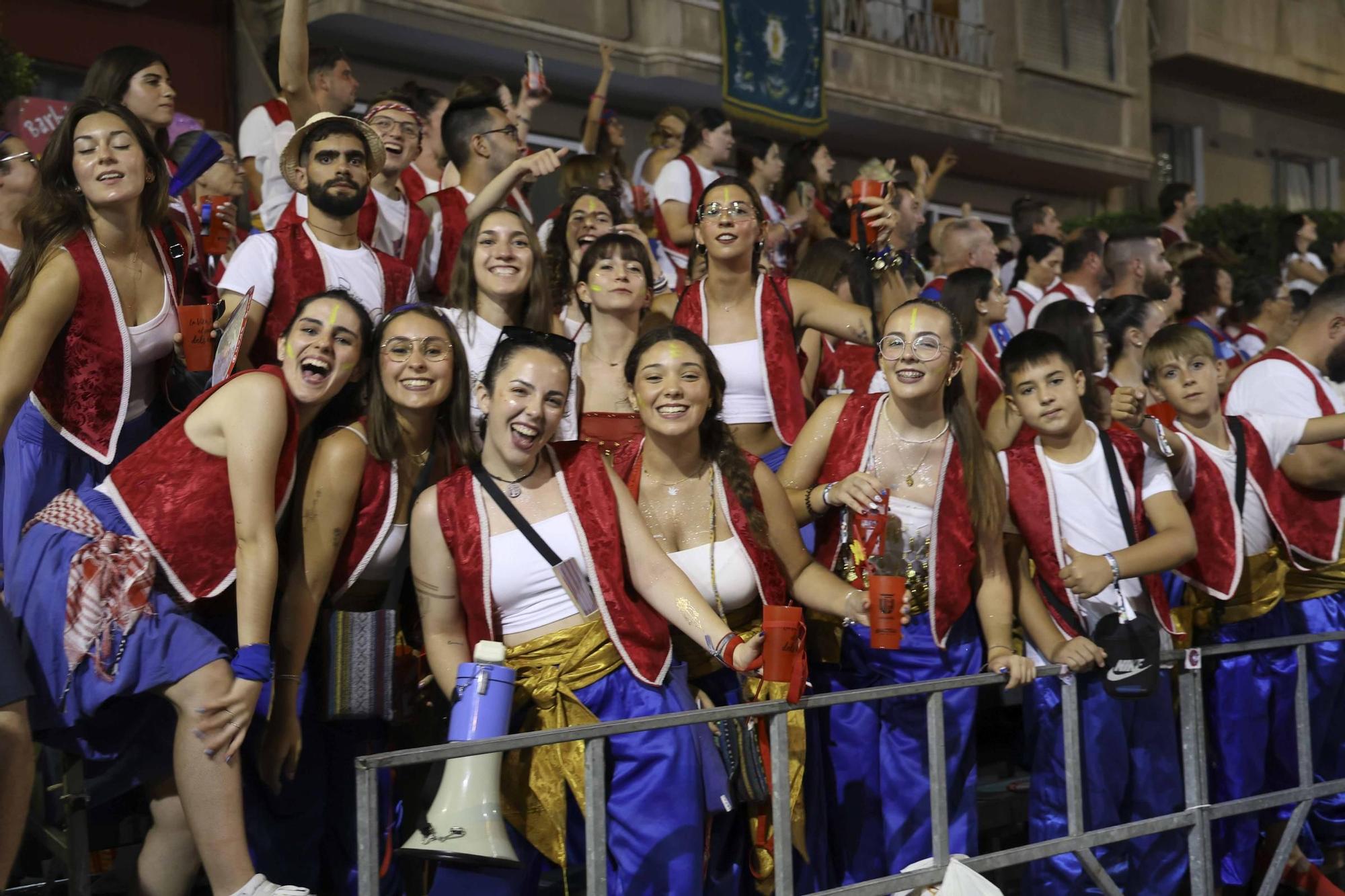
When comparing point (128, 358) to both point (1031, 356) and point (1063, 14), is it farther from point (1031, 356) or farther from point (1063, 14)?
point (1063, 14)

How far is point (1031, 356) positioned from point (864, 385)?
3.94 ft

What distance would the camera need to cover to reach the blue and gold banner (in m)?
12.1

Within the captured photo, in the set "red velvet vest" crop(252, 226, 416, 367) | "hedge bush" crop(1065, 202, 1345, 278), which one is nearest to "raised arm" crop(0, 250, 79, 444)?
"red velvet vest" crop(252, 226, 416, 367)

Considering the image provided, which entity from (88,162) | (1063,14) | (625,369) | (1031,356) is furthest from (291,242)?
(1063,14)

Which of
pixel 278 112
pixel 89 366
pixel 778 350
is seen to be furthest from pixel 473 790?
pixel 278 112

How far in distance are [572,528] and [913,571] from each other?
1.09 m

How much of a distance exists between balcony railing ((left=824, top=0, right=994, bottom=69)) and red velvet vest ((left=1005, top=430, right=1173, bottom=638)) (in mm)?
10881

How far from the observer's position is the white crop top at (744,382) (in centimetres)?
495

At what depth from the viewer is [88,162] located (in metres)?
3.82

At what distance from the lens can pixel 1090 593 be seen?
4266mm

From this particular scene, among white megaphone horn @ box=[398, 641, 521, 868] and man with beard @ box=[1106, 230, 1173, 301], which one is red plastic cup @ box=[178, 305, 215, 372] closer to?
white megaphone horn @ box=[398, 641, 521, 868]

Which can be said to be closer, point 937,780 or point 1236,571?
point 937,780

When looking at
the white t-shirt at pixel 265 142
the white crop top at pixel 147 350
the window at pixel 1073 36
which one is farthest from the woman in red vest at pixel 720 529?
the window at pixel 1073 36

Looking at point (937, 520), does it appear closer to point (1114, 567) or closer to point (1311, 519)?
point (1114, 567)
